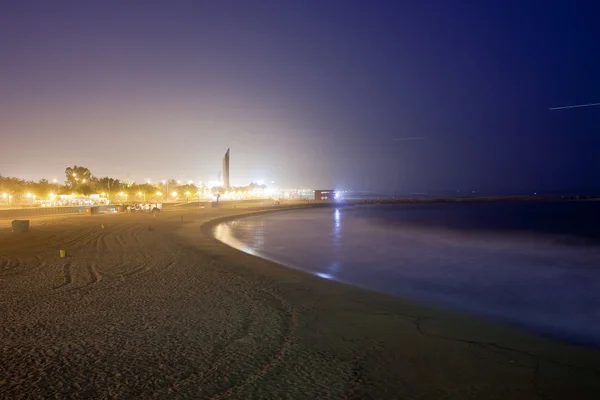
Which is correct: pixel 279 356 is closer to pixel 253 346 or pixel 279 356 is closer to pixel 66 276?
pixel 253 346

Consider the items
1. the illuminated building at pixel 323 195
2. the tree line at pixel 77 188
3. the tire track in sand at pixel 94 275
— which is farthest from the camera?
the illuminated building at pixel 323 195

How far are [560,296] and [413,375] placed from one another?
10330 mm

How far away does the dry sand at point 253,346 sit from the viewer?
5.23 m

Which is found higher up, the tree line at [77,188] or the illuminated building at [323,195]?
the tree line at [77,188]

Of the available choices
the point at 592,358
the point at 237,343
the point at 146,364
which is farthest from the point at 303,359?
the point at 592,358

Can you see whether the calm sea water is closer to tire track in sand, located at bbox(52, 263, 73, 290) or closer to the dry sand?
the dry sand

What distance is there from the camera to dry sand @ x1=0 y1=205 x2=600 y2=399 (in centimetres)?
523

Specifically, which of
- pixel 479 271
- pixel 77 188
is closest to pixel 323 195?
pixel 77 188

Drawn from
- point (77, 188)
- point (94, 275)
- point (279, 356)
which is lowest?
point (279, 356)

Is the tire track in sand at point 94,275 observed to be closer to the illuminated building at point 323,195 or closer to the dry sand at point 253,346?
the dry sand at point 253,346

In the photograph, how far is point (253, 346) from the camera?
260 inches

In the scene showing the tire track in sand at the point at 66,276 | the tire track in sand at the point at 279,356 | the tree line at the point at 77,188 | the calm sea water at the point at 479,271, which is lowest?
the calm sea water at the point at 479,271

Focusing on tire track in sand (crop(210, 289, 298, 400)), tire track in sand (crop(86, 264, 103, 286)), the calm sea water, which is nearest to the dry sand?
tire track in sand (crop(210, 289, 298, 400))

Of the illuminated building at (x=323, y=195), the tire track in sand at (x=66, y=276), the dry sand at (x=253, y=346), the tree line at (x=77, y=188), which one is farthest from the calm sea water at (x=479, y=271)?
the illuminated building at (x=323, y=195)
